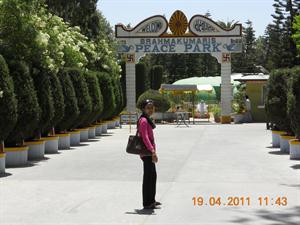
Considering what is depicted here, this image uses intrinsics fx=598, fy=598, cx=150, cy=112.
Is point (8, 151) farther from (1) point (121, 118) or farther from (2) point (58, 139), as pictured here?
(1) point (121, 118)

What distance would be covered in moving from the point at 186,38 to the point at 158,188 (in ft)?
88.2

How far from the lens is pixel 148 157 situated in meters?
8.73

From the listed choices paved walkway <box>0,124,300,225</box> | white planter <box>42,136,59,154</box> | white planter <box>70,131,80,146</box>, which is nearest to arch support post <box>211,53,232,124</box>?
white planter <box>70,131,80,146</box>

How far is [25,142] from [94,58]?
14251 millimetres

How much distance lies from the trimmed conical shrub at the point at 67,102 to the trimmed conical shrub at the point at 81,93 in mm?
1291

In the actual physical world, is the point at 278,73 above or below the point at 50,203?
above

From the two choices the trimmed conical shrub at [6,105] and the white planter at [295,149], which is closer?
the trimmed conical shrub at [6,105]

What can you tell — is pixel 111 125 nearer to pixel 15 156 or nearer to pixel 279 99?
pixel 279 99

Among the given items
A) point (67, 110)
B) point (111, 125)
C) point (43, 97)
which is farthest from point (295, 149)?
point (111, 125)

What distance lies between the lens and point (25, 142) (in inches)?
637

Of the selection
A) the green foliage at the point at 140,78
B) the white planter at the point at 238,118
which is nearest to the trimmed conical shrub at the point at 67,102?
the white planter at the point at 238,118

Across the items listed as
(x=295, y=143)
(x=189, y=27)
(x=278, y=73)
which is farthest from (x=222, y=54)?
(x=295, y=143)

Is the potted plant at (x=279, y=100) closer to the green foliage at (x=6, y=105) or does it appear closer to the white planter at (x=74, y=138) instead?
the white planter at (x=74, y=138)

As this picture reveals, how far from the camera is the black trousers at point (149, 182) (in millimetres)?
8711
